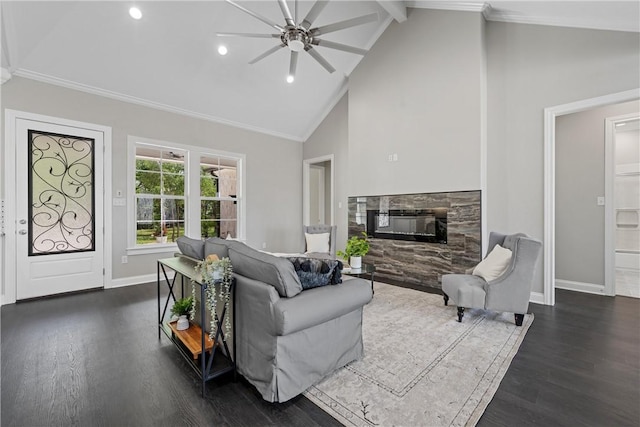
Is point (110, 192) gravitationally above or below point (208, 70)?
below

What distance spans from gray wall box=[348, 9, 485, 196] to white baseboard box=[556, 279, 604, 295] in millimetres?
2059

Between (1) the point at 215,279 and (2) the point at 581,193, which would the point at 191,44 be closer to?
→ (1) the point at 215,279

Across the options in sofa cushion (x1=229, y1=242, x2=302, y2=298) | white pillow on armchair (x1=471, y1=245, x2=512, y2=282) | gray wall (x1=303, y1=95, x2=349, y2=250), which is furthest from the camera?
gray wall (x1=303, y1=95, x2=349, y2=250)

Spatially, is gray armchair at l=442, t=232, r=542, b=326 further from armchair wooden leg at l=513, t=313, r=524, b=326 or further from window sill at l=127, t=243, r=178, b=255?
window sill at l=127, t=243, r=178, b=255

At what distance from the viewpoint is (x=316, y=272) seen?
6.27ft

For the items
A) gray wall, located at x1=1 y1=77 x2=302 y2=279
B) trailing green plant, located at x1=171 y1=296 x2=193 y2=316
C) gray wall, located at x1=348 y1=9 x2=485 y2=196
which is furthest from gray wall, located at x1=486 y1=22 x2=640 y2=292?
gray wall, located at x1=1 y1=77 x2=302 y2=279

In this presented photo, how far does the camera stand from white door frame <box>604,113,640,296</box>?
3715mm

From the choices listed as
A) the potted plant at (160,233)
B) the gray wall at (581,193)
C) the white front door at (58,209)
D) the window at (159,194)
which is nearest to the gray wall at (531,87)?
the gray wall at (581,193)

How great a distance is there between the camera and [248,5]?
12.9 feet

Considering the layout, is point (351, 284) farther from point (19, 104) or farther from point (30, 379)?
point (19, 104)

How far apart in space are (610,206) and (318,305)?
4.51 m

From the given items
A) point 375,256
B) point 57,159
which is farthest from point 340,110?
point 57,159

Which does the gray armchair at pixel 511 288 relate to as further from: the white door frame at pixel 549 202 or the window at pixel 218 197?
the window at pixel 218 197

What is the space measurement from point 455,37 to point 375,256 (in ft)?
12.2
